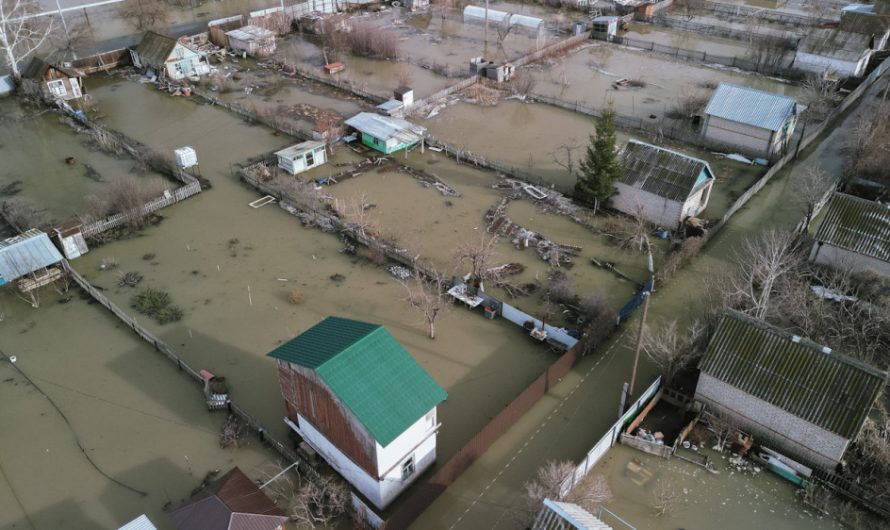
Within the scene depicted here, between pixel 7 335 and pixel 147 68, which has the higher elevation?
pixel 147 68

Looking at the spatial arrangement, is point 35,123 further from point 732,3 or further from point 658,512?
point 732,3

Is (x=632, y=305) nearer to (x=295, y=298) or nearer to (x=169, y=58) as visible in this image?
(x=295, y=298)

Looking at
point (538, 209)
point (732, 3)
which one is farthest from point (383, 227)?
point (732, 3)

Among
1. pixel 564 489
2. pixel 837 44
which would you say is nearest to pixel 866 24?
pixel 837 44

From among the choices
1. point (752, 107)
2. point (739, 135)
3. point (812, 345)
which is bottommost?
point (739, 135)

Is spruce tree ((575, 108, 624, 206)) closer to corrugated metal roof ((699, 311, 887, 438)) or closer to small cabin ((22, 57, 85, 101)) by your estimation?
corrugated metal roof ((699, 311, 887, 438))
